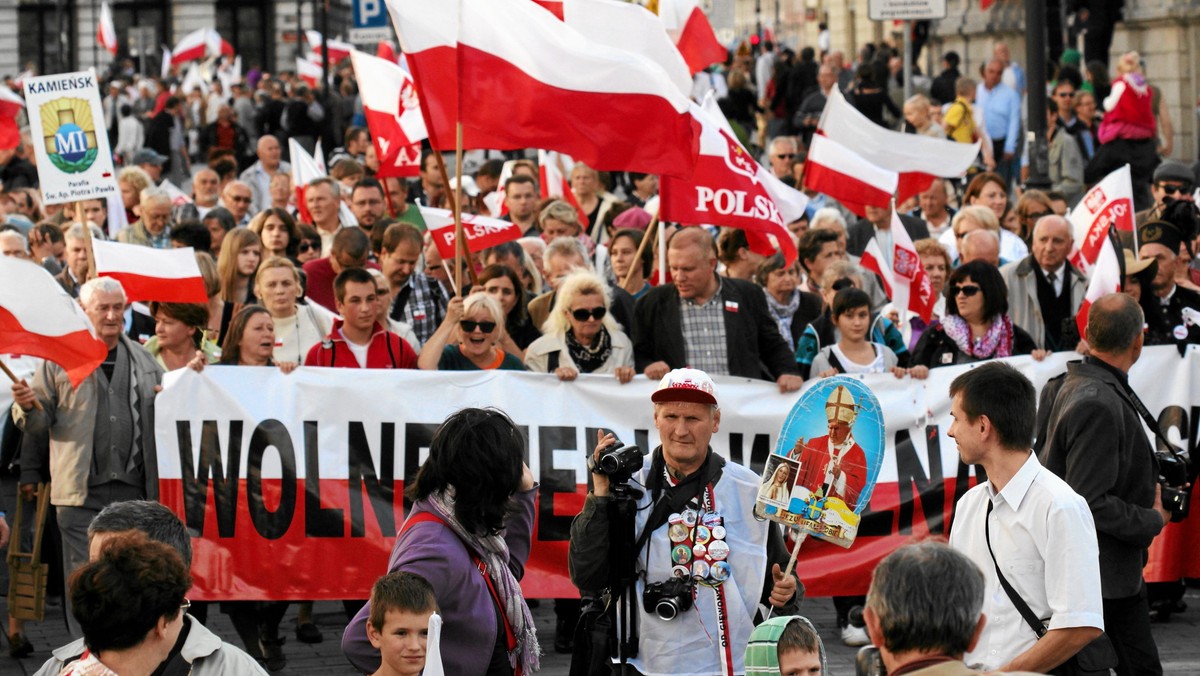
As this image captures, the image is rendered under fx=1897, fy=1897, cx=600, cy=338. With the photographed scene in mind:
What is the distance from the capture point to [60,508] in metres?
8.76

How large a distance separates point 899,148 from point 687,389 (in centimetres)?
903

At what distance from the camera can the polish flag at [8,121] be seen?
45.6ft

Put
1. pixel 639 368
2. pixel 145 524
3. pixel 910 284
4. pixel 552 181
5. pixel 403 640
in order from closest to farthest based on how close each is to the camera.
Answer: pixel 145 524, pixel 403 640, pixel 639 368, pixel 910 284, pixel 552 181

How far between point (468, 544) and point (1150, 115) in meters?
15.0

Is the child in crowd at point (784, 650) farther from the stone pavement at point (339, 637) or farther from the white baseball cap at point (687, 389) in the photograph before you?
the stone pavement at point (339, 637)

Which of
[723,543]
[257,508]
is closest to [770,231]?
[257,508]

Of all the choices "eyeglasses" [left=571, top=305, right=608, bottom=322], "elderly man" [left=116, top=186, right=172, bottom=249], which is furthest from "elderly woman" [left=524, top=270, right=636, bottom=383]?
"elderly man" [left=116, top=186, right=172, bottom=249]

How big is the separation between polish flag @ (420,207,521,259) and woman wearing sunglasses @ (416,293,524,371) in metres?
1.61

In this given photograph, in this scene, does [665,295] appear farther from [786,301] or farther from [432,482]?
[432,482]

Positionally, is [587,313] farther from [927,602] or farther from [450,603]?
[927,602]

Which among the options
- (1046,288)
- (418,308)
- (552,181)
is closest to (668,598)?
(418,308)

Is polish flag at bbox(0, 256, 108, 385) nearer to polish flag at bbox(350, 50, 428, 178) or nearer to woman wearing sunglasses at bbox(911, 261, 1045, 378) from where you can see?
woman wearing sunglasses at bbox(911, 261, 1045, 378)

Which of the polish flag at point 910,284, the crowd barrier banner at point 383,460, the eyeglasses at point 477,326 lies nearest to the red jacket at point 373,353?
the crowd barrier banner at point 383,460

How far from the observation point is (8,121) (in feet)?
46.4
